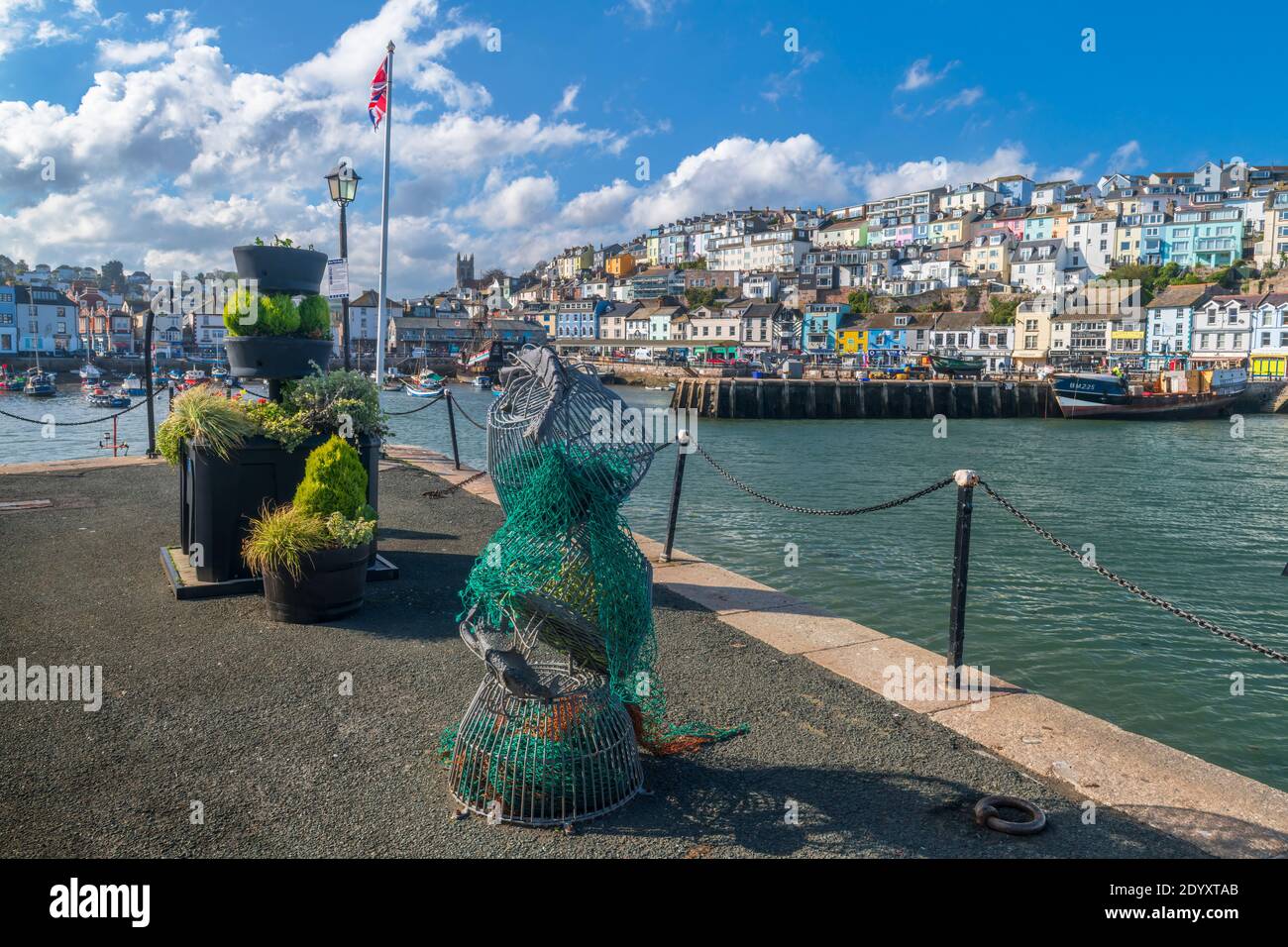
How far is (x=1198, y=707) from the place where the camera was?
9805mm

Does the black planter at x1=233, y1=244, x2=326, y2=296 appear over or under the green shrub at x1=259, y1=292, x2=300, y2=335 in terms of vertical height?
over

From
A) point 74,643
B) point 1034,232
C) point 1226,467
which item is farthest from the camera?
point 1034,232

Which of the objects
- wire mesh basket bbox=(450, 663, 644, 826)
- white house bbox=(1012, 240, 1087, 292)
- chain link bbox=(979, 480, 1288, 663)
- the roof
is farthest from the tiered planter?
white house bbox=(1012, 240, 1087, 292)

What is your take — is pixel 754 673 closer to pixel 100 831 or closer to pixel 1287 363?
pixel 100 831

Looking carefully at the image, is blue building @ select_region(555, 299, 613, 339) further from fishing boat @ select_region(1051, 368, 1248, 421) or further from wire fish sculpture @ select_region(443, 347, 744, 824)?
wire fish sculpture @ select_region(443, 347, 744, 824)

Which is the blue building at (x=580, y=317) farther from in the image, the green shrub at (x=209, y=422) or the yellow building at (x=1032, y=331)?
the green shrub at (x=209, y=422)

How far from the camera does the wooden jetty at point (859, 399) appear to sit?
68750mm

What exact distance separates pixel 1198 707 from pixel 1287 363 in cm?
10298

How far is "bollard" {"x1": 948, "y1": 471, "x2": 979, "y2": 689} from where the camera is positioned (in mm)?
6656

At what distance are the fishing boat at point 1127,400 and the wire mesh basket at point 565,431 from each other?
71.4 m

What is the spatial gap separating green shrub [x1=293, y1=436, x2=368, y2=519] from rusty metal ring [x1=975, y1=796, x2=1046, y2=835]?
212 inches

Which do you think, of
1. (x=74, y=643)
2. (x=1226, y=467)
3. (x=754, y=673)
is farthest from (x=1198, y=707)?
(x=1226, y=467)

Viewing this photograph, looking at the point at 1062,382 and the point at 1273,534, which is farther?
the point at 1062,382

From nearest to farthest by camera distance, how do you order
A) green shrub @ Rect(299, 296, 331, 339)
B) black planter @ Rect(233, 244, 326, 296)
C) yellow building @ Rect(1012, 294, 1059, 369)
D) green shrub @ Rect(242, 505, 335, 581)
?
1. green shrub @ Rect(242, 505, 335, 581)
2. black planter @ Rect(233, 244, 326, 296)
3. green shrub @ Rect(299, 296, 331, 339)
4. yellow building @ Rect(1012, 294, 1059, 369)
